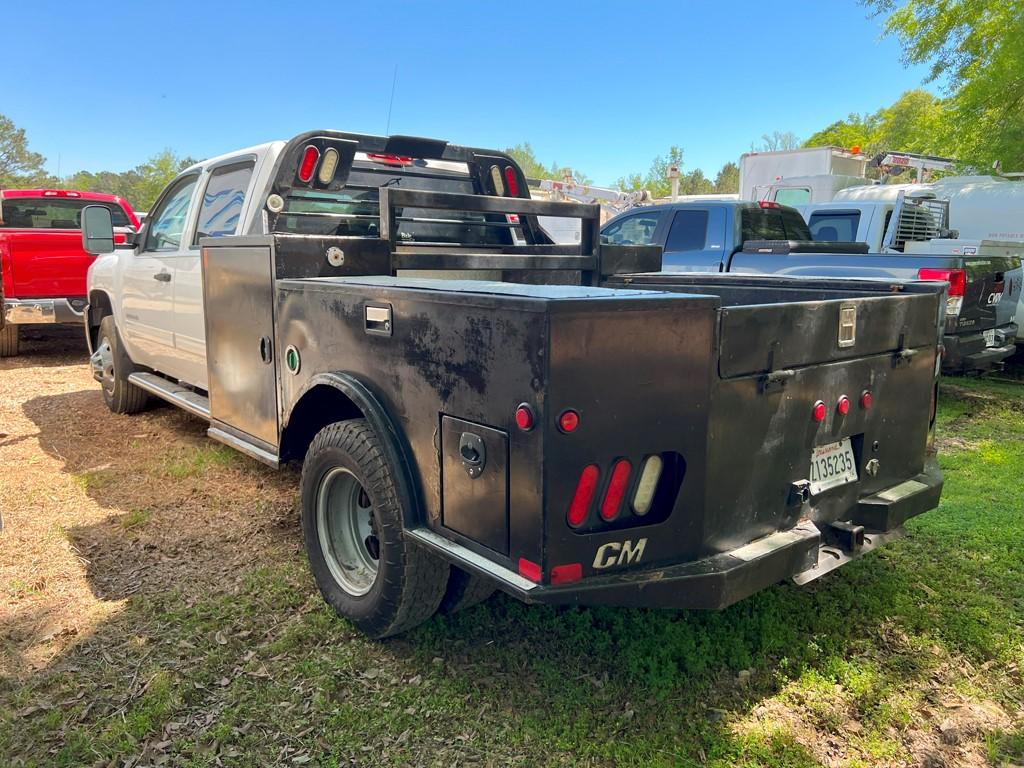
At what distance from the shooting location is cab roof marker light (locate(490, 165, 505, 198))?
5.30 metres

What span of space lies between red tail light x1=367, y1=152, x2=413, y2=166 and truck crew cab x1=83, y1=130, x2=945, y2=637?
0.15 m

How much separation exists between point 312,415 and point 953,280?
5.80m

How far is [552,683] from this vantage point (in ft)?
9.70

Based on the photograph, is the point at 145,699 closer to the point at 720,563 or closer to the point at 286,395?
the point at 286,395

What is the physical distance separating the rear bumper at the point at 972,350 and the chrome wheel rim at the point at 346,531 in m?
5.73

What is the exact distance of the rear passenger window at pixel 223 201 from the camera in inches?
186

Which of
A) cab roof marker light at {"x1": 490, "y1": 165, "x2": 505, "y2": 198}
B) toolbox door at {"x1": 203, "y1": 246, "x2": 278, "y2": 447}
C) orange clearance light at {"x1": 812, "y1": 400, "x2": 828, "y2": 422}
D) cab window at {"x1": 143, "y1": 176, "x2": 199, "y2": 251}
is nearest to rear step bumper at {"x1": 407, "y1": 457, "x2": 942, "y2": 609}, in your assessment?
orange clearance light at {"x1": 812, "y1": 400, "x2": 828, "y2": 422}

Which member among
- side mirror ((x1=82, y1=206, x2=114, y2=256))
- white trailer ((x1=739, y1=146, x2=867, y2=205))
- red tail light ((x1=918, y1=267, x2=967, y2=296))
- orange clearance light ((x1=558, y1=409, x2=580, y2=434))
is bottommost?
orange clearance light ((x1=558, y1=409, x2=580, y2=434))

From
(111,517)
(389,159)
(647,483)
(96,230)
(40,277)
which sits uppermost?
(389,159)

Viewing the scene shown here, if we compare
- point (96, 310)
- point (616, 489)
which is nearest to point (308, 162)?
point (616, 489)

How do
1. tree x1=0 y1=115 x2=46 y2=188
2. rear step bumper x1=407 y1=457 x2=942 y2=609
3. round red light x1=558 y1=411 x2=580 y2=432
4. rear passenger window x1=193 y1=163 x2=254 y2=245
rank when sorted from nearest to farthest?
1. round red light x1=558 y1=411 x2=580 y2=432
2. rear step bumper x1=407 y1=457 x2=942 y2=609
3. rear passenger window x1=193 y1=163 x2=254 y2=245
4. tree x1=0 y1=115 x2=46 y2=188

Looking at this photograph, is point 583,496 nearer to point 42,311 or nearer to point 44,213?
point 42,311

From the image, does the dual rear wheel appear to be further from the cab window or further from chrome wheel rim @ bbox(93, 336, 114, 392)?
chrome wheel rim @ bbox(93, 336, 114, 392)

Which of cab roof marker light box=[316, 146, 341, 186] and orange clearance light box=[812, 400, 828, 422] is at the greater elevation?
cab roof marker light box=[316, 146, 341, 186]
